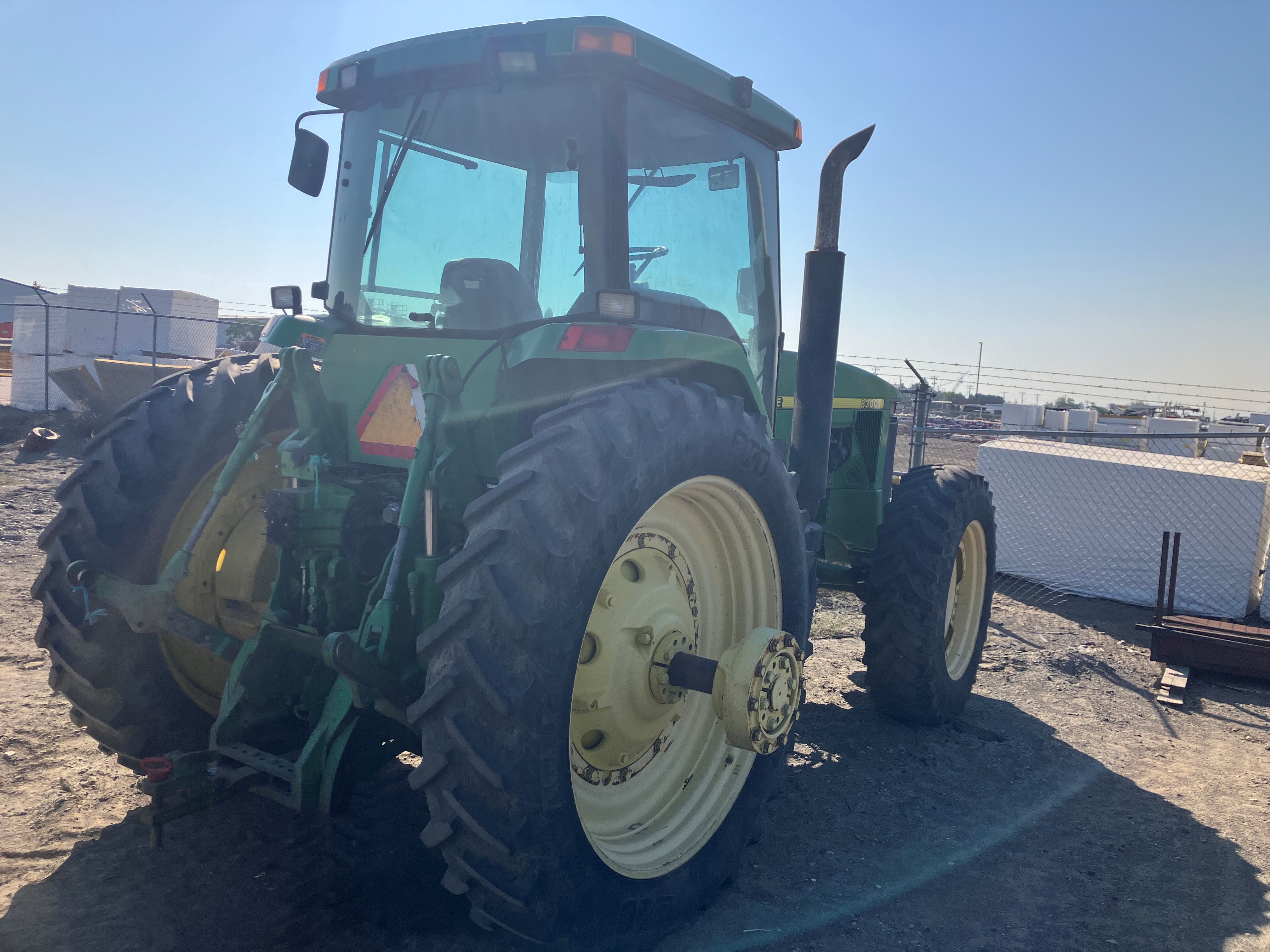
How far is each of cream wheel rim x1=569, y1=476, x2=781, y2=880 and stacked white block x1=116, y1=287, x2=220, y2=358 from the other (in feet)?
49.5

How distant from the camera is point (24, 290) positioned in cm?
4006

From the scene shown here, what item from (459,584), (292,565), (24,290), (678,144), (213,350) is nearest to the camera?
(459,584)

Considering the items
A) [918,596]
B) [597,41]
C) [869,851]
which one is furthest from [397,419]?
[918,596]

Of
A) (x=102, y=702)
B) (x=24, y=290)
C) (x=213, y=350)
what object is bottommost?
(x=102, y=702)

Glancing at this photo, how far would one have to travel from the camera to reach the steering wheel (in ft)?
10.3

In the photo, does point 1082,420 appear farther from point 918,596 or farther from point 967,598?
point 918,596

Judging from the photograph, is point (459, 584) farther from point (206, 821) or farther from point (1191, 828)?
point (1191, 828)

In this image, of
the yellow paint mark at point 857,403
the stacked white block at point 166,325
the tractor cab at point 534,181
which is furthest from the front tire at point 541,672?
the stacked white block at point 166,325

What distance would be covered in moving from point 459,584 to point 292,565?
0.96 meters

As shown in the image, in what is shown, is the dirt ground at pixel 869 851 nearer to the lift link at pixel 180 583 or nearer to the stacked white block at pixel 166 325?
the lift link at pixel 180 583

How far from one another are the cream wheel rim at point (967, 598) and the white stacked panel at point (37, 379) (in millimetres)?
14967

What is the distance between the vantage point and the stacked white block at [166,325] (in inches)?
604

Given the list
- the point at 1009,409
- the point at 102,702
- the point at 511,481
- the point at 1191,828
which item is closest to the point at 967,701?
the point at 1191,828

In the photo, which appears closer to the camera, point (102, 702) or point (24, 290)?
point (102, 702)
